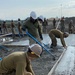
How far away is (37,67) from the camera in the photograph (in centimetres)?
820

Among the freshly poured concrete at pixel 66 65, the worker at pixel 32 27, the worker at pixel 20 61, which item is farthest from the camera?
the worker at pixel 32 27

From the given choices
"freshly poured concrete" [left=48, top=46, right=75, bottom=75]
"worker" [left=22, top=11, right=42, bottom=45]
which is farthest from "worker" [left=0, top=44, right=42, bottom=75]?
"worker" [left=22, top=11, right=42, bottom=45]

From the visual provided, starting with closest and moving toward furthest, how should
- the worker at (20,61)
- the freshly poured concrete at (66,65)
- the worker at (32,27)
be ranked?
1. the worker at (20,61)
2. the freshly poured concrete at (66,65)
3. the worker at (32,27)

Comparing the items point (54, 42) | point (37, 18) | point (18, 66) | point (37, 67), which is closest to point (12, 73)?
point (18, 66)

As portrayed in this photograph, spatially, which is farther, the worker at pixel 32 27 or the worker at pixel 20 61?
the worker at pixel 32 27

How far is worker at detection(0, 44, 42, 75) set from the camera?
430 cm

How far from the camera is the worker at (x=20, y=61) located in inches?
169

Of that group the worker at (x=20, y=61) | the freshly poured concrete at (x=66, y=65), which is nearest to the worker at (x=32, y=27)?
the freshly poured concrete at (x=66, y=65)

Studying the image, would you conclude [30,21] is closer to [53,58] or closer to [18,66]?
[53,58]

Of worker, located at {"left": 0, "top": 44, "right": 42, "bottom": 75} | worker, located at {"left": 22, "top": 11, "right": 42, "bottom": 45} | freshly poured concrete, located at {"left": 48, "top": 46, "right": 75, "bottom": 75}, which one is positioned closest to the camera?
worker, located at {"left": 0, "top": 44, "right": 42, "bottom": 75}

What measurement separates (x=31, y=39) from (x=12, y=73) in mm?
4872

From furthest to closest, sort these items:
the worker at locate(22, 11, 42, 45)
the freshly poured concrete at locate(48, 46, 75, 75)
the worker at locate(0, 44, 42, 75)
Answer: the worker at locate(22, 11, 42, 45) < the freshly poured concrete at locate(48, 46, 75, 75) < the worker at locate(0, 44, 42, 75)

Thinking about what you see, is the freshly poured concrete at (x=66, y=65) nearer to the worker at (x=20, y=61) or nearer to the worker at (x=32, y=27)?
the worker at (x=32, y=27)

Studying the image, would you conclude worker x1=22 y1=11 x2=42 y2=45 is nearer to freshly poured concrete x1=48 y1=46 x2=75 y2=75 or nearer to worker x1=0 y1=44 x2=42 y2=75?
freshly poured concrete x1=48 y1=46 x2=75 y2=75
